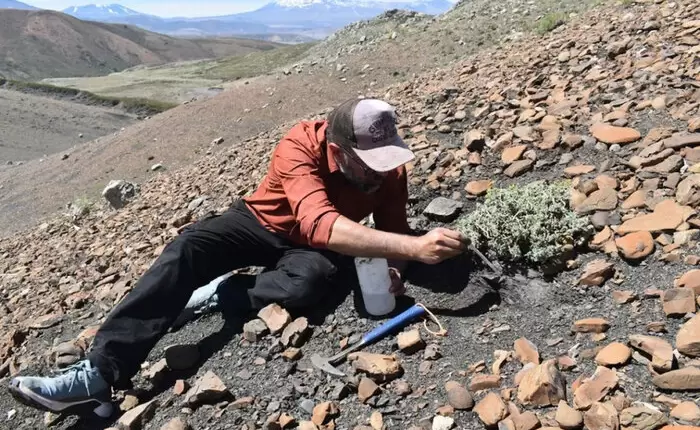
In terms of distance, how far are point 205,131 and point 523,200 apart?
34.2ft

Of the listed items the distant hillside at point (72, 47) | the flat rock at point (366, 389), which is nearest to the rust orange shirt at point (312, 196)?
Result: the flat rock at point (366, 389)

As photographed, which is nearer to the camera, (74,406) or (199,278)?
(74,406)

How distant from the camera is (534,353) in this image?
110 inches

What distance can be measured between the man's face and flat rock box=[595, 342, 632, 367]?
1.45 meters

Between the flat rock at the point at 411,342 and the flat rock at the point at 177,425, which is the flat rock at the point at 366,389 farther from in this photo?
the flat rock at the point at 177,425

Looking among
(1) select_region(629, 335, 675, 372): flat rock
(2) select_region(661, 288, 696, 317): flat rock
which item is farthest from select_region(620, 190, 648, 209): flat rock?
(1) select_region(629, 335, 675, 372): flat rock

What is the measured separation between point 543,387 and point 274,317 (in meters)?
1.61

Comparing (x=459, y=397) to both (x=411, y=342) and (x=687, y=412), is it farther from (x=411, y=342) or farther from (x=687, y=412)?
(x=687, y=412)

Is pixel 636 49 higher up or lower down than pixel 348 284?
higher up

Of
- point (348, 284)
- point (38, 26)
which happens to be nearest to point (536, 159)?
point (348, 284)

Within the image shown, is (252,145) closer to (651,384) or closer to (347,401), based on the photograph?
(347,401)

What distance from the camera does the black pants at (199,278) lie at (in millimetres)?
3332

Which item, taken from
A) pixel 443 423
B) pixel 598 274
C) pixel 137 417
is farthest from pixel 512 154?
Result: pixel 137 417

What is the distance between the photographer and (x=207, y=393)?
310 cm
